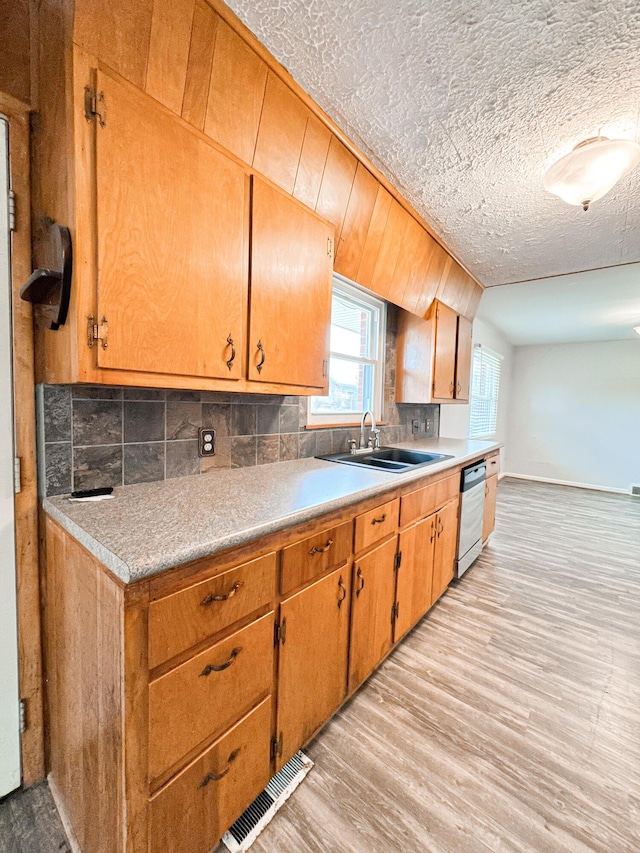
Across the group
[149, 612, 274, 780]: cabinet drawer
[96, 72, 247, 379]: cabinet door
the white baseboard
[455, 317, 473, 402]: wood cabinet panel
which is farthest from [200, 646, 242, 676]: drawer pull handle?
the white baseboard

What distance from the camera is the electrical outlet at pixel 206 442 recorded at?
59.7 inches

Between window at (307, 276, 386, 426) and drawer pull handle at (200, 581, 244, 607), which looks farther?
window at (307, 276, 386, 426)

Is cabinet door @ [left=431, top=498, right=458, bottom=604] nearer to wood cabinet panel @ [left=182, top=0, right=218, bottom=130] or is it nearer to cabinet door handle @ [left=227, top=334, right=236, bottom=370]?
cabinet door handle @ [left=227, top=334, right=236, bottom=370]

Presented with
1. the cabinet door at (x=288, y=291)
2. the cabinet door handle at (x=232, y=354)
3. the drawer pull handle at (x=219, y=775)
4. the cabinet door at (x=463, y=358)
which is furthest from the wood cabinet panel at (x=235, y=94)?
the cabinet door at (x=463, y=358)

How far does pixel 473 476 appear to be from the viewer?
2588 millimetres

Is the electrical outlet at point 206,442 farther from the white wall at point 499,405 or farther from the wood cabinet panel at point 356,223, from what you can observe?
the white wall at point 499,405

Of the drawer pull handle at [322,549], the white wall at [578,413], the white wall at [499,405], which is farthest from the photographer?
the white wall at [578,413]

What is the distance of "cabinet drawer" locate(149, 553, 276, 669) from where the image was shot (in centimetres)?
77

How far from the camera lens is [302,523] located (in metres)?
1.12

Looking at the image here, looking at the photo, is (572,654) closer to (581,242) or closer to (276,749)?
(276,749)

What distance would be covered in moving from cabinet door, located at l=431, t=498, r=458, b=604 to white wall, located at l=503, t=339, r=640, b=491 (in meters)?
5.15

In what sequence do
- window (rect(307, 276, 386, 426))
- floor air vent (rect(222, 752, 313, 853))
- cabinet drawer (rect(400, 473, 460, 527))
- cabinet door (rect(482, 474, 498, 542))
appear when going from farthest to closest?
cabinet door (rect(482, 474, 498, 542)), window (rect(307, 276, 386, 426)), cabinet drawer (rect(400, 473, 460, 527)), floor air vent (rect(222, 752, 313, 853))

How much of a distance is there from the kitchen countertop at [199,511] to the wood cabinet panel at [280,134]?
126cm

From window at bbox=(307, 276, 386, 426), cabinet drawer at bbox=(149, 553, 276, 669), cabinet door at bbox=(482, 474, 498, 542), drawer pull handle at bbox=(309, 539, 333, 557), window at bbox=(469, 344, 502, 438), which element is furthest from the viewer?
window at bbox=(469, 344, 502, 438)
